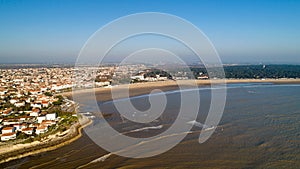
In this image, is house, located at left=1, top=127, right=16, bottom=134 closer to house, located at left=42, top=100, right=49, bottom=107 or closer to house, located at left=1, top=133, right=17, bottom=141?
house, located at left=1, top=133, right=17, bottom=141

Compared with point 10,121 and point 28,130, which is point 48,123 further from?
point 10,121

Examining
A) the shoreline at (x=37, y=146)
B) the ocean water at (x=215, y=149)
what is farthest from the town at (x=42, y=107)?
the ocean water at (x=215, y=149)

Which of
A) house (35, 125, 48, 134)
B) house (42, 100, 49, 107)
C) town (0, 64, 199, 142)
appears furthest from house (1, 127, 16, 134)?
house (42, 100, 49, 107)

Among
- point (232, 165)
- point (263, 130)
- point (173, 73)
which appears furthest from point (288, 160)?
point (173, 73)

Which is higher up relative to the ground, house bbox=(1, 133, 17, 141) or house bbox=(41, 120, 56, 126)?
house bbox=(41, 120, 56, 126)

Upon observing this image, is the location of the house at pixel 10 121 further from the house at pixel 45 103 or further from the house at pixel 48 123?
the house at pixel 45 103

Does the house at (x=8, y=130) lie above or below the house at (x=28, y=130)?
above

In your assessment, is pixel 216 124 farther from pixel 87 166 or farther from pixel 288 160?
pixel 87 166

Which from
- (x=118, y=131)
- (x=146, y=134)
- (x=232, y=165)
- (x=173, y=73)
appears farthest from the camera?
(x=173, y=73)

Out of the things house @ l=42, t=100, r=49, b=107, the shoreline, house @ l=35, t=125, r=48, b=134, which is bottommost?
the shoreline

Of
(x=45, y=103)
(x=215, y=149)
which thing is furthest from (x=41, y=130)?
(x=45, y=103)

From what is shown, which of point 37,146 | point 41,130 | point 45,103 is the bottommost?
point 37,146
